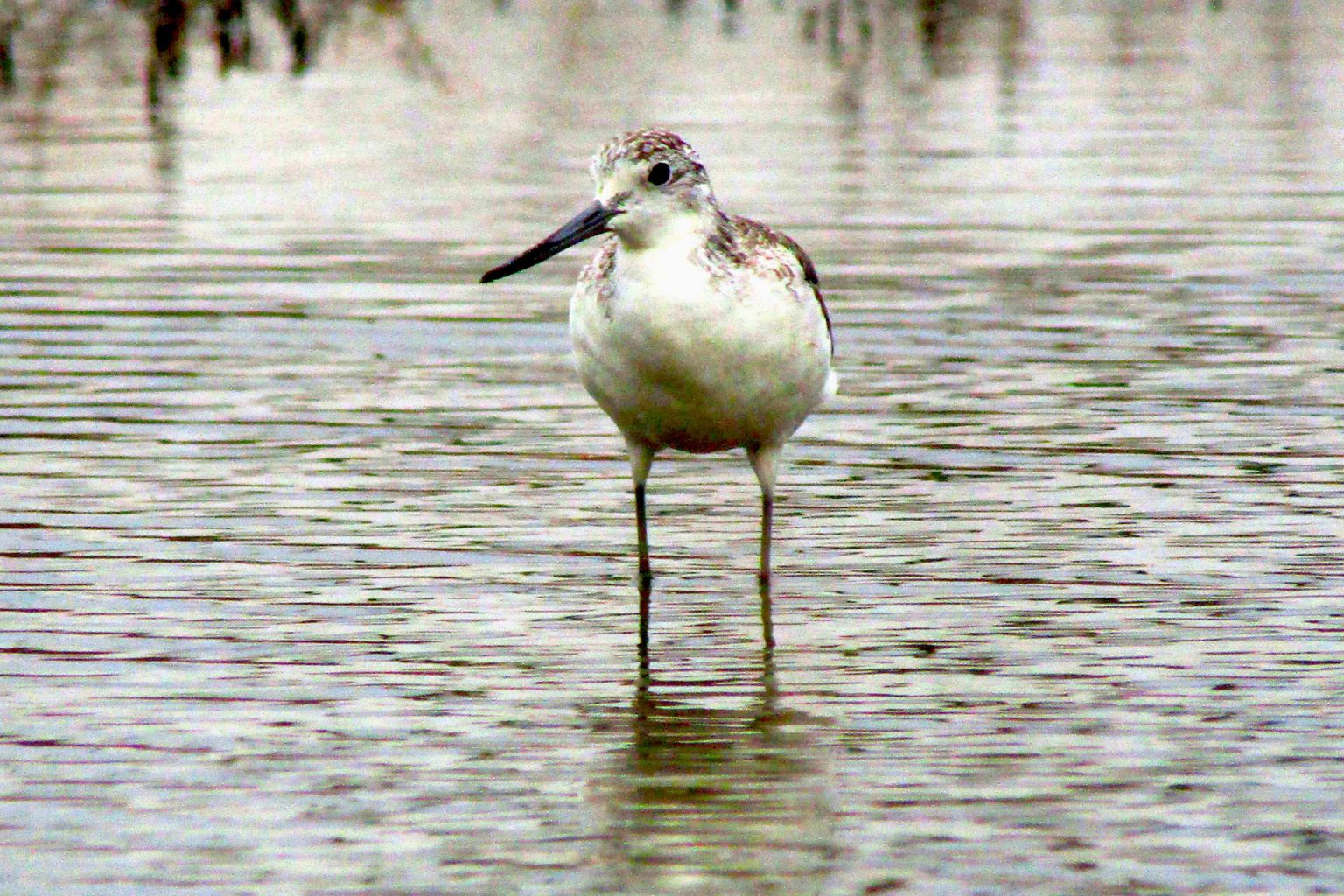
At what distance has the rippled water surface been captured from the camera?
6559 millimetres

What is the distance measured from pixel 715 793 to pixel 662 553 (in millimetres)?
2672

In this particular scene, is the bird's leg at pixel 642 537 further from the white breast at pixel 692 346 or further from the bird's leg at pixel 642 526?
the white breast at pixel 692 346

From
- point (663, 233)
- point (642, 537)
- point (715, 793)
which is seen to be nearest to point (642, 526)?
point (642, 537)

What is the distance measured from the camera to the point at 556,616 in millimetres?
8703

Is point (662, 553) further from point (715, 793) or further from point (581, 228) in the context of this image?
point (715, 793)

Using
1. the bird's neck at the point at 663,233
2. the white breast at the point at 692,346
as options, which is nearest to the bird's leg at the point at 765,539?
the white breast at the point at 692,346

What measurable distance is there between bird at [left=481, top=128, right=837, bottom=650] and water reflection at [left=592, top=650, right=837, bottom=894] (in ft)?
2.28

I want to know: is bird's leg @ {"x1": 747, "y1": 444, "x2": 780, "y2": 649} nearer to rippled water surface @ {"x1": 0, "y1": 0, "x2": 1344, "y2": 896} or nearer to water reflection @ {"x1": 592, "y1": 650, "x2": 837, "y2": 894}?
rippled water surface @ {"x1": 0, "y1": 0, "x2": 1344, "y2": 896}

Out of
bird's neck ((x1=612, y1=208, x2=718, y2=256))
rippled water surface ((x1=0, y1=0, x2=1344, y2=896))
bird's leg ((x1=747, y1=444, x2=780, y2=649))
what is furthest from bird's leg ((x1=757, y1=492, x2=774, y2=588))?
bird's neck ((x1=612, y1=208, x2=718, y2=256))

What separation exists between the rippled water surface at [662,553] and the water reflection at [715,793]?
0.06 feet

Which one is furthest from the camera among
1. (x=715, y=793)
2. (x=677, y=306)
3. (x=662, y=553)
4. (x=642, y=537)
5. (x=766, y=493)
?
(x=662, y=553)

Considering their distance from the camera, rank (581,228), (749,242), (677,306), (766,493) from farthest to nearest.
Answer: (766,493), (749,242), (581,228), (677,306)

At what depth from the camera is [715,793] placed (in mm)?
6922

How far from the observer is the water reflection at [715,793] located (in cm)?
626
